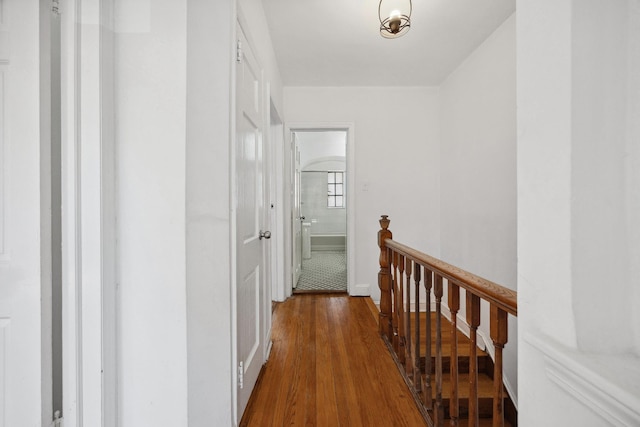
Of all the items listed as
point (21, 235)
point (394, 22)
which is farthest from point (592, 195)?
point (394, 22)

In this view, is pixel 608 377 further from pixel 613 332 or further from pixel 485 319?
pixel 485 319

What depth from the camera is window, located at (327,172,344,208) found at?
823cm

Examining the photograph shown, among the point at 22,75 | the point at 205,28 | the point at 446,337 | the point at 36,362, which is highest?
the point at 205,28

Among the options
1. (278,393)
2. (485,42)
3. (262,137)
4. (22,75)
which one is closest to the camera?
(22,75)

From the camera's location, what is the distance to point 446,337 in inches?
109

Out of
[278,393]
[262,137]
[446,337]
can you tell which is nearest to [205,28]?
[262,137]

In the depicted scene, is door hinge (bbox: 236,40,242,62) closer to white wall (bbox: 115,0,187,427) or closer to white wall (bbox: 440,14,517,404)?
white wall (bbox: 115,0,187,427)

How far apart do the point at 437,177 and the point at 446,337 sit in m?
1.90

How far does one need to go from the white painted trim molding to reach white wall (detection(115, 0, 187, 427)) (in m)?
1.18

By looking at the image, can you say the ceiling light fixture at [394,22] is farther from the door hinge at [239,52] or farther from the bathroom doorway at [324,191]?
the bathroom doorway at [324,191]

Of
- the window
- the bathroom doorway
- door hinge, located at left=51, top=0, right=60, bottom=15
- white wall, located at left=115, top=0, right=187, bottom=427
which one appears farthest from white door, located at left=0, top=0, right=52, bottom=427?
the window

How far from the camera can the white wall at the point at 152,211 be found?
3.70ft

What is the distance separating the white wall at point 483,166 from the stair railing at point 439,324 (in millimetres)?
969

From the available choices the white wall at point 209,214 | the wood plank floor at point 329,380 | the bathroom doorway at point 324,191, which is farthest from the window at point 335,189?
the white wall at point 209,214
